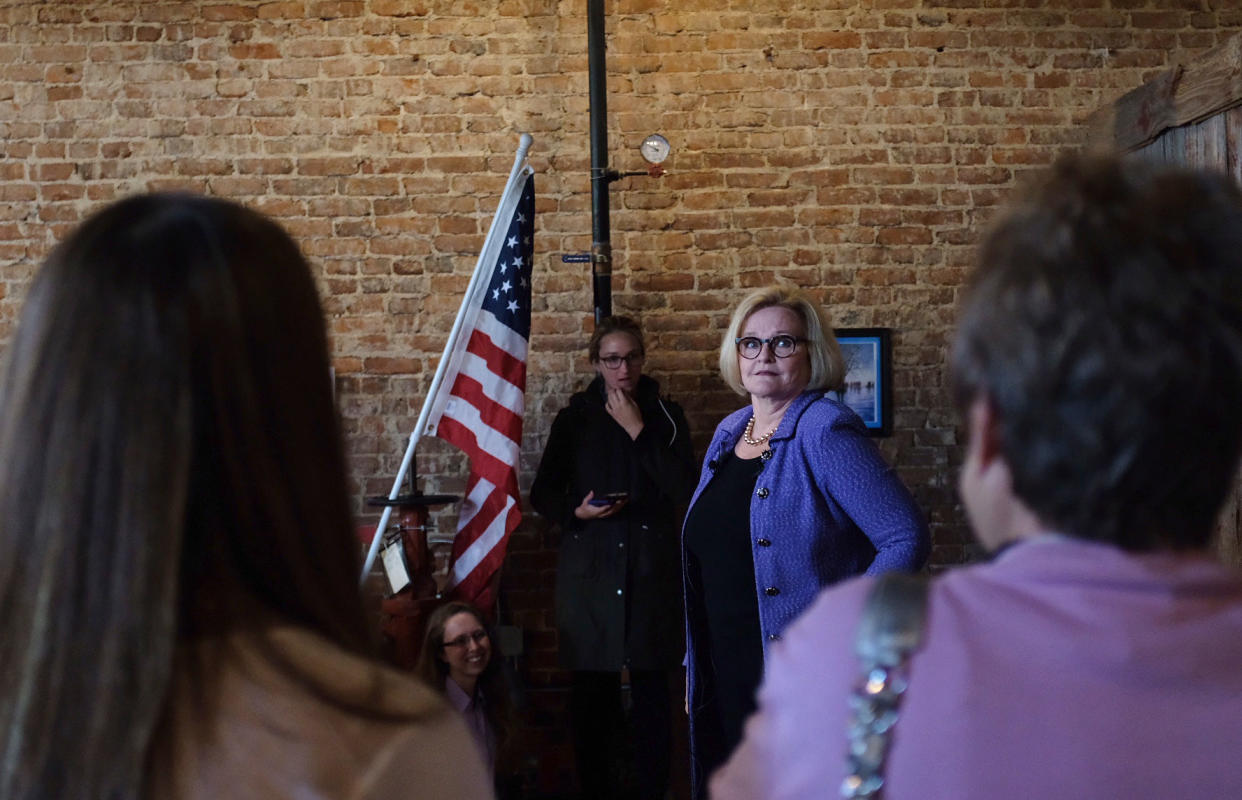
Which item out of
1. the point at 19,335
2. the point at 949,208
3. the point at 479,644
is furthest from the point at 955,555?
the point at 19,335

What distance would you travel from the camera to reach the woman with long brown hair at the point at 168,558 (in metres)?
0.67

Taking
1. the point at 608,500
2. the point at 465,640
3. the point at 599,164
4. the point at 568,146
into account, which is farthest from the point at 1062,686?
the point at 568,146

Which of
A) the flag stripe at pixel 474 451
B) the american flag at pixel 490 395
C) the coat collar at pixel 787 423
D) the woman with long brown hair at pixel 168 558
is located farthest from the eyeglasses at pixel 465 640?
the woman with long brown hair at pixel 168 558

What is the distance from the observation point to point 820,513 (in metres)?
2.54

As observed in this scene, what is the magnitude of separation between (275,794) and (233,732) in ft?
0.15

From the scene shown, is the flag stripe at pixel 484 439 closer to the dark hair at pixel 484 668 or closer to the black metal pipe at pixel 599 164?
the dark hair at pixel 484 668

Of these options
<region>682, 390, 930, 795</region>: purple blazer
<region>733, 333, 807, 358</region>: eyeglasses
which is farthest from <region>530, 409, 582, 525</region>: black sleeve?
<region>682, 390, 930, 795</region>: purple blazer

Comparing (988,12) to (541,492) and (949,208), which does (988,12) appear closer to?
(949,208)

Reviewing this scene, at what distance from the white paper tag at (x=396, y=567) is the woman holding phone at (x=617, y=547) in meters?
0.56

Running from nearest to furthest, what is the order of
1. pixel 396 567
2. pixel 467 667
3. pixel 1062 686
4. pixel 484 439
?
pixel 1062 686 → pixel 467 667 → pixel 396 567 → pixel 484 439

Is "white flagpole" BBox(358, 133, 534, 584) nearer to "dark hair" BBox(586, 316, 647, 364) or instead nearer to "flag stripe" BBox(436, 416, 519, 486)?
"flag stripe" BBox(436, 416, 519, 486)

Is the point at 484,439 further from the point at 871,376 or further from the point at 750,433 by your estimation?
the point at 871,376

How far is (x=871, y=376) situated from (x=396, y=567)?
6.63 ft

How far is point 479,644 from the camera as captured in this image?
3.53 m
